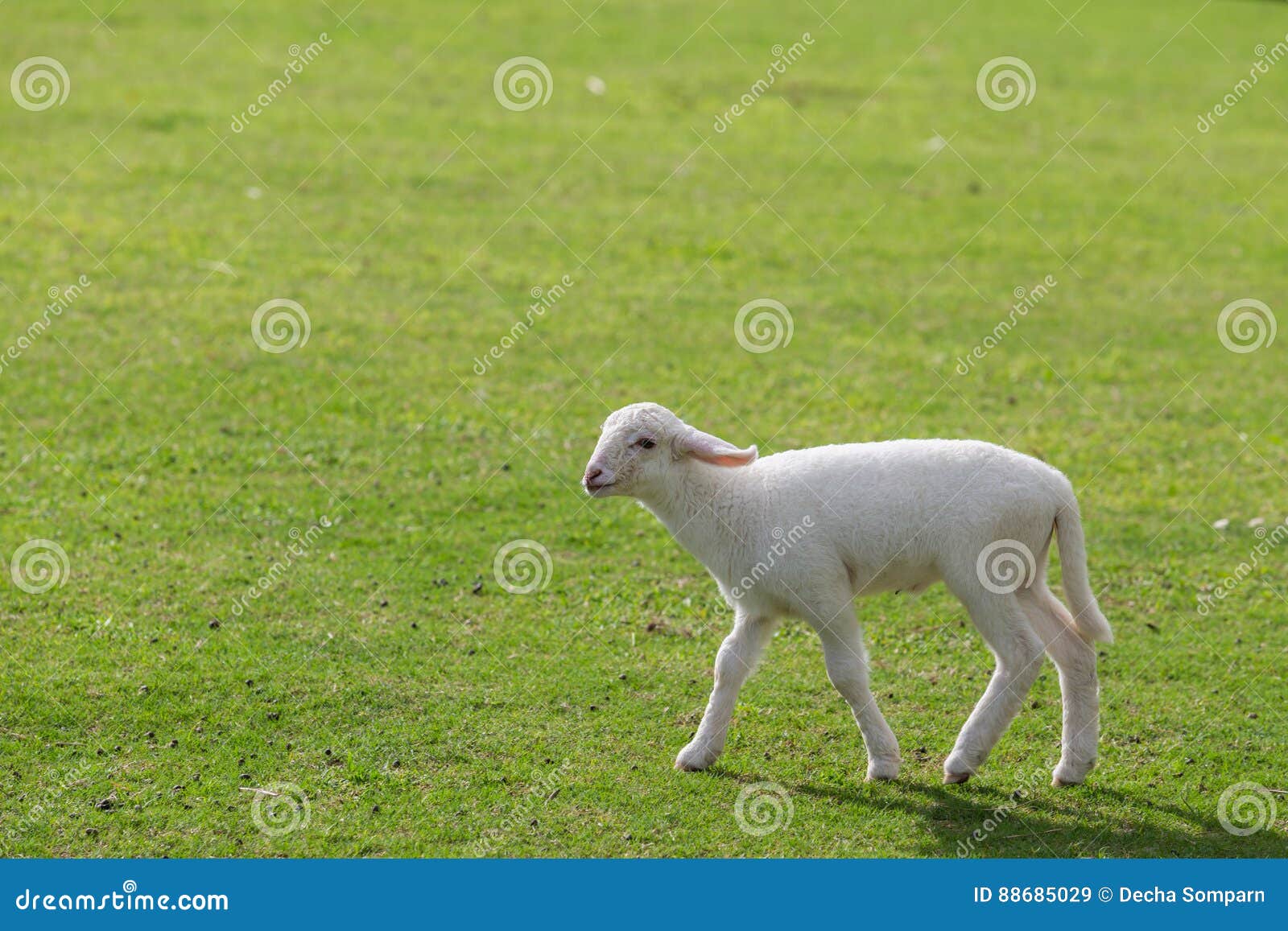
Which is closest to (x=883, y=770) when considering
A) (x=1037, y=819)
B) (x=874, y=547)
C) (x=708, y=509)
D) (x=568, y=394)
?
(x=1037, y=819)

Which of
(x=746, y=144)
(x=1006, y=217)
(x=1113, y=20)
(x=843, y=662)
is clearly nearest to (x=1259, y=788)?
(x=843, y=662)

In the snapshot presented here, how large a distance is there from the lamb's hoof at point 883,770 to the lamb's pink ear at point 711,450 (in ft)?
6.33

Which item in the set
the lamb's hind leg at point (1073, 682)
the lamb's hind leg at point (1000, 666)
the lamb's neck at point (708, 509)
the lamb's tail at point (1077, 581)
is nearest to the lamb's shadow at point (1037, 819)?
the lamb's hind leg at point (1073, 682)

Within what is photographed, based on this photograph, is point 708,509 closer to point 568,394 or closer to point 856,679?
point 856,679

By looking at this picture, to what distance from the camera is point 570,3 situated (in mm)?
30719

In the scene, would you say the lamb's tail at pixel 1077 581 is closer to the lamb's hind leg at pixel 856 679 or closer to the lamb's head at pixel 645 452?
the lamb's hind leg at pixel 856 679

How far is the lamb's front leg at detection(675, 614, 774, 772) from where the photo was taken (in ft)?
28.3

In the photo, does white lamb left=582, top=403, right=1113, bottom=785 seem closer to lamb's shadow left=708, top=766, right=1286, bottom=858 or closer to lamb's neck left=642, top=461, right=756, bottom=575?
lamb's neck left=642, top=461, right=756, bottom=575

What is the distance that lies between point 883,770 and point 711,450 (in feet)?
7.02

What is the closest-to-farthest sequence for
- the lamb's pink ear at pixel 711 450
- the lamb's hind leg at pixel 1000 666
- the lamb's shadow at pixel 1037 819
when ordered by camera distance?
the lamb's shadow at pixel 1037 819, the lamb's hind leg at pixel 1000 666, the lamb's pink ear at pixel 711 450

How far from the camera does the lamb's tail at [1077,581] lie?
27.8 feet

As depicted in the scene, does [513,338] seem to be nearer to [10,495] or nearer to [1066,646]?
[10,495]

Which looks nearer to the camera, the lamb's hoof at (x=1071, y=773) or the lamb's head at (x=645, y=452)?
the lamb's head at (x=645, y=452)

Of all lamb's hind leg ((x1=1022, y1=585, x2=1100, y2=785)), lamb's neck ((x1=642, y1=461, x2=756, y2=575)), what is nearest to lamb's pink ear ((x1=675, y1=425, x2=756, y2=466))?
lamb's neck ((x1=642, y1=461, x2=756, y2=575))
